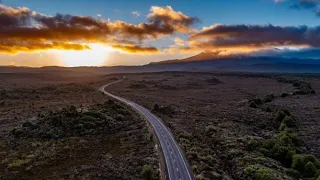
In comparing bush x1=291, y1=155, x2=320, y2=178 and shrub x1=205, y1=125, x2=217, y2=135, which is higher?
shrub x1=205, y1=125, x2=217, y2=135

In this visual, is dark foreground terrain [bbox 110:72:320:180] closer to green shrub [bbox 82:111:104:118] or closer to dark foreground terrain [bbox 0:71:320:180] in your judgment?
dark foreground terrain [bbox 0:71:320:180]

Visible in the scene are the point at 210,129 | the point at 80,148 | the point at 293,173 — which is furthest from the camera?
the point at 210,129

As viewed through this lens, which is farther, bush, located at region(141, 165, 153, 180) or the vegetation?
the vegetation

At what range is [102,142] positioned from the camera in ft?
258

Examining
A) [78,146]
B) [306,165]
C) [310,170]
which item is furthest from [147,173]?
[310,170]

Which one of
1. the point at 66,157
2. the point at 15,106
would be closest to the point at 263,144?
the point at 66,157

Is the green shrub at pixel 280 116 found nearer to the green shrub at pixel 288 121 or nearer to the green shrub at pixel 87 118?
the green shrub at pixel 288 121

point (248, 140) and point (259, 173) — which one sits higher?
point (248, 140)

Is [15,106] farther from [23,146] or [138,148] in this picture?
[138,148]

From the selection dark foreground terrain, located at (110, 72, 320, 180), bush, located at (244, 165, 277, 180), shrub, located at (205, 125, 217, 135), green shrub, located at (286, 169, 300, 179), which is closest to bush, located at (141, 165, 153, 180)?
dark foreground terrain, located at (110, 72, 320, 180)

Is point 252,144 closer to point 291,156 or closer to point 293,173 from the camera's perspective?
point 291,156

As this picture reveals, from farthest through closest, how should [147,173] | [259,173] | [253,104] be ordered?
[253,104] → [259,173] → [147,173]

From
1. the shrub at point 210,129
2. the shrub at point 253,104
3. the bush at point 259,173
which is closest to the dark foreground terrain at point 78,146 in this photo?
the bush at point 259,173

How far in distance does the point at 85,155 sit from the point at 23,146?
598 inches
